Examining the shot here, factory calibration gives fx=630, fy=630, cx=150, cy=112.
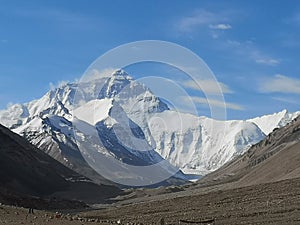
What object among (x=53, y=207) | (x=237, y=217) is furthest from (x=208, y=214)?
(x=53, y=207)

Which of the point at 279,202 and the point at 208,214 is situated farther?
the point at 279,202

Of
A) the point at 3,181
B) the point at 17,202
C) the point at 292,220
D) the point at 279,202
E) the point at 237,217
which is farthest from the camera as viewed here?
the point at 3,181

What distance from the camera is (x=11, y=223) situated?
4284cm

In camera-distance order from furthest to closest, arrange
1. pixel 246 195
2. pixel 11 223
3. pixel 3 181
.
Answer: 1. pixel 3 181
2. pixel 246 195
3. pixel 11 223

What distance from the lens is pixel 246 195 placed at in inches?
4154

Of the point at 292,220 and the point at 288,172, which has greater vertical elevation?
the point at 288,172

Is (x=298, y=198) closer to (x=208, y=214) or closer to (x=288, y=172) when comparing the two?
(x=208, y=214)

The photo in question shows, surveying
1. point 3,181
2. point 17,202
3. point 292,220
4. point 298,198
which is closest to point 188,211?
point 298,198

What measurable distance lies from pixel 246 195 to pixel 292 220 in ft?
131

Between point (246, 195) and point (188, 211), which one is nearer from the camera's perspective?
point (188, 211)

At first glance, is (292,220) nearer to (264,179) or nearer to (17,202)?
(17,202)

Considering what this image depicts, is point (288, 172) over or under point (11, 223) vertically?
over

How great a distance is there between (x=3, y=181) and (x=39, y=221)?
156m

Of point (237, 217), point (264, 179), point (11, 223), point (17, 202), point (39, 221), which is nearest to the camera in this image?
point (11, 223)
